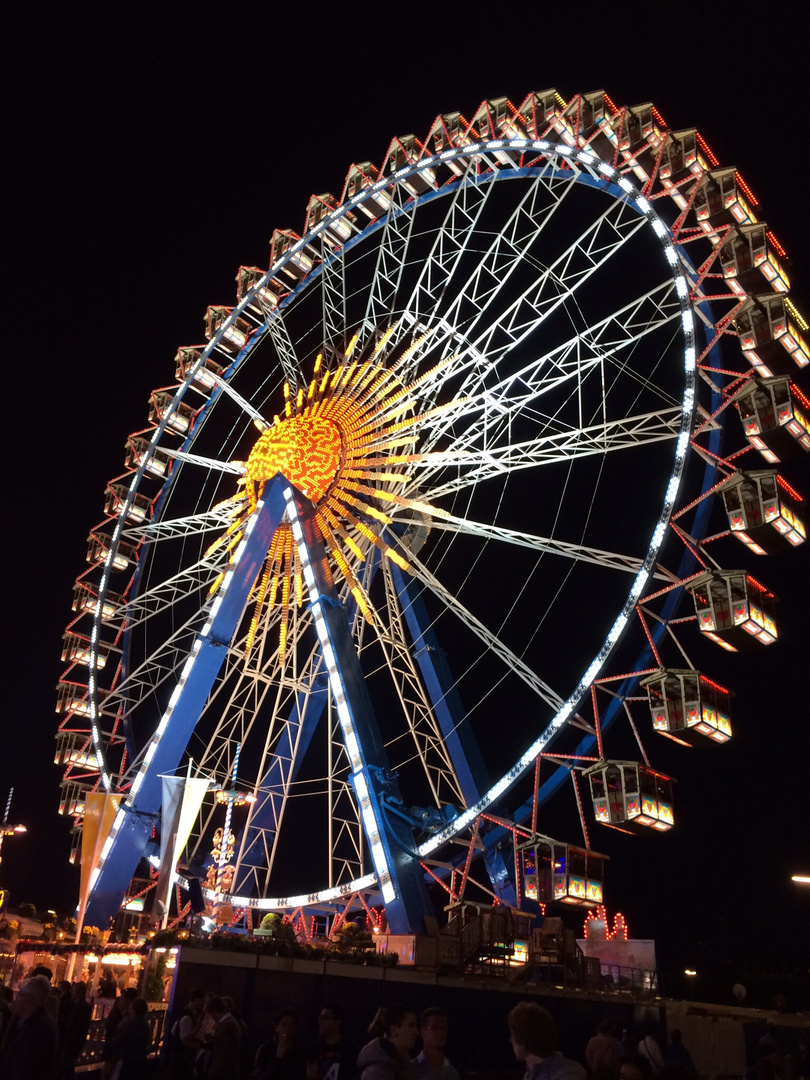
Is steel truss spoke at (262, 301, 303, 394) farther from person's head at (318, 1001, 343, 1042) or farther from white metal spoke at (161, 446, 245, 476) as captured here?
person's head at (318, 1001, 343, 1042)

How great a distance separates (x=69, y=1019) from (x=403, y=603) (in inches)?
517

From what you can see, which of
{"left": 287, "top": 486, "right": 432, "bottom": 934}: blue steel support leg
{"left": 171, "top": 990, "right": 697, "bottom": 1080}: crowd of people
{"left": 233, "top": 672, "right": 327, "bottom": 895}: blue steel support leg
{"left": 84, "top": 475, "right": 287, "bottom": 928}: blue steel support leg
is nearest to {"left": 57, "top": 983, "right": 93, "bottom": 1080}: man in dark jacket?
{"left": 171, "top": 990, "right": 697, "bottom": 1080}: crowd of people

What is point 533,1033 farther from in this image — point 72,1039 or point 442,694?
point 442,694

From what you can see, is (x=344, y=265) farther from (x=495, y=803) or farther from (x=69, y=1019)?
(x=69, y=1019)

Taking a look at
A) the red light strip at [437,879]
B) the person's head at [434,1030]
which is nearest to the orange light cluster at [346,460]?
the red light strip at [437,879]

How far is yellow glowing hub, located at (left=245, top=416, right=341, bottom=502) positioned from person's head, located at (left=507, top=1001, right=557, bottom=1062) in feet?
52.7

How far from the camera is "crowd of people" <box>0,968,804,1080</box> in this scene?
3.86 metres

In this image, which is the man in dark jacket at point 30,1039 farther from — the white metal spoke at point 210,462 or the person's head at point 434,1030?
the white metal spoke at point 210,462

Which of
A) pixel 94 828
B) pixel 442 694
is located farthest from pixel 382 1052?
pixel 442 694

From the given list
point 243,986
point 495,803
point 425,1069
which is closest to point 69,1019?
point 243,986

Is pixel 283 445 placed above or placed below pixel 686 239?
below

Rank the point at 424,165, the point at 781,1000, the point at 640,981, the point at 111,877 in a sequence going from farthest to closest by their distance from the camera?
the point at 424,165, the point at 111,877, the point at 640,981, the point at 781,1000

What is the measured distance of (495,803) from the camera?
49.6 feet

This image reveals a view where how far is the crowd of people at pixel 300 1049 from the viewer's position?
12.7 ft
